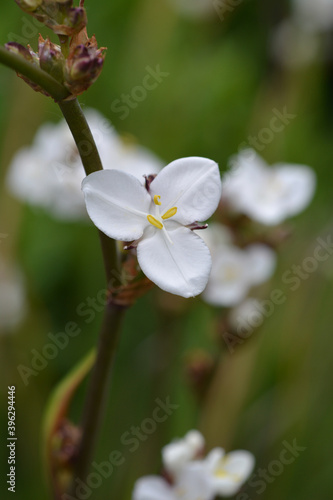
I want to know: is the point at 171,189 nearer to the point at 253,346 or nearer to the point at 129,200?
the point at 129,200

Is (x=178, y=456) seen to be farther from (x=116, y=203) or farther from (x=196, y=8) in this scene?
(x=196, y=8)

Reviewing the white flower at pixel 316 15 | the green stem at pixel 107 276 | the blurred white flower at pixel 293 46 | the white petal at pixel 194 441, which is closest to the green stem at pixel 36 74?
the green stem at pixel 107 276

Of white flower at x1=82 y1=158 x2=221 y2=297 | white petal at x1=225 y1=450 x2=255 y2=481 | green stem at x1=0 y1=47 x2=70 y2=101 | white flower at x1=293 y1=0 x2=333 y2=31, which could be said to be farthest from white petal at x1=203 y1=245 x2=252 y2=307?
white flower at x1=293 y1=0 x2=333 y2=31

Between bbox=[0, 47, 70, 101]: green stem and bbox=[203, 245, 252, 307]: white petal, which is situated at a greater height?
bbox=[0, 47, 70, 101]: green stem

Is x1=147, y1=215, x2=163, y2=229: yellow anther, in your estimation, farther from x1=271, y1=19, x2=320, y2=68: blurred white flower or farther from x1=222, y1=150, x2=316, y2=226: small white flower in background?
x1=271, y1=19, x2=320, y2=68: blurred white flower

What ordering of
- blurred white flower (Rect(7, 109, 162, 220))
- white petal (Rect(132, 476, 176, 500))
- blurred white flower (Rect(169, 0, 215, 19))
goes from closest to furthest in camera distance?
white petal (Rect(132, 476, 176, 500)) < blurred white flower (Rect(7, 109, 162, 220)) < blurred white flower (Rect(169, 0, 215, 19))

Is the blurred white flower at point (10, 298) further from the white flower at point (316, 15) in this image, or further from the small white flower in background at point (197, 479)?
the white flower at point (316, 15)

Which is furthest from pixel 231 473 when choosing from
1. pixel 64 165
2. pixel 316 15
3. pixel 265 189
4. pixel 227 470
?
pixel 316 15
